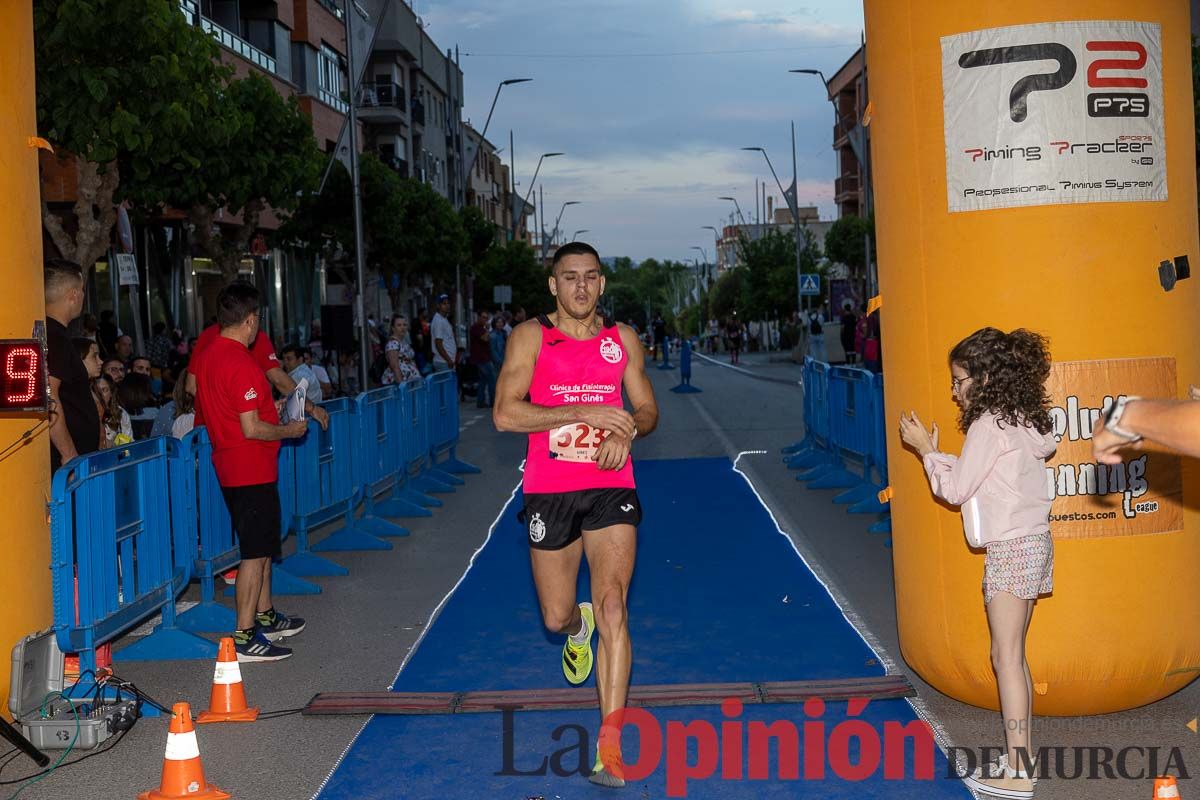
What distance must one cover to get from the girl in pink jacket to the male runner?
1341 mm

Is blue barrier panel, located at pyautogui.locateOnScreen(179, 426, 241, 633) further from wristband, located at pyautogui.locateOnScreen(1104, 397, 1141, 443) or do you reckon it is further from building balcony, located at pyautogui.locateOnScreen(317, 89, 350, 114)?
building balcony, located at pyautogui.locateOnScreen(317, 89, 350, 114)

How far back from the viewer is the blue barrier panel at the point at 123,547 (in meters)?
6.54

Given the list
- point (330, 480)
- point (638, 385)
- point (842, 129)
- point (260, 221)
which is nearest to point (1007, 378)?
point (638, 385)

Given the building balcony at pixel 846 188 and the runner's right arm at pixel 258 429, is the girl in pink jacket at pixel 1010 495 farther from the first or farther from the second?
the building balcony at pixel 846 188

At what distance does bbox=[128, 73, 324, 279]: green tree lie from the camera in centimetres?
2100

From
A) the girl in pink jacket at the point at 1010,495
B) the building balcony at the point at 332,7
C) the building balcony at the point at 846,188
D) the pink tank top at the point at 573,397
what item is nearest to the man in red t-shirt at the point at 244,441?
the pink tank top at the point at 573,397

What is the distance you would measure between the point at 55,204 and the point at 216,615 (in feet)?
71.1

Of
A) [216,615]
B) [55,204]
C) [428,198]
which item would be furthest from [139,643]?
[428,198]

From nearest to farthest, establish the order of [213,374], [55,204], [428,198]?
[213,374]
[55,204]
[428,198]

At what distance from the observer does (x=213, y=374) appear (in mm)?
7781

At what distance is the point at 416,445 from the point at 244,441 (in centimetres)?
677

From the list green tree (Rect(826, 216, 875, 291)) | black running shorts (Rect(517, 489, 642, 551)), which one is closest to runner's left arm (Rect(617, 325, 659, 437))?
black running shorts (Rect(517, 489, 642, 551))

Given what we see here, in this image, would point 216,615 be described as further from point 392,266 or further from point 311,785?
point 392,266

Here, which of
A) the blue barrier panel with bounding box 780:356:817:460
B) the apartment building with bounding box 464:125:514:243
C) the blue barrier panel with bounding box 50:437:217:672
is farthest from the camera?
the apartment building with bounding box 464:125:514:243
